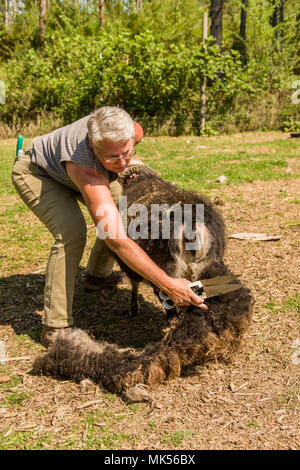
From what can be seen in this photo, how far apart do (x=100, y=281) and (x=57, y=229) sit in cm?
126

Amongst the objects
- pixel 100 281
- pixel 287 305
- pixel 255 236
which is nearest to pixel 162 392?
pixel 287 305

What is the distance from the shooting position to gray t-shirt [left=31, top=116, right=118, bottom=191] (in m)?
2.98

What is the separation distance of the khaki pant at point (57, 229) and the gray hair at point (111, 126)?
29.7 inches

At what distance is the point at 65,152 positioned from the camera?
3.08 meters

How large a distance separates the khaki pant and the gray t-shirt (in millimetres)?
97

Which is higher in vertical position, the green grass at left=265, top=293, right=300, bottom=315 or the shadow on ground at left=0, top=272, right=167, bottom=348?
the green grass at left=265, top=293, right=300, bottom=315

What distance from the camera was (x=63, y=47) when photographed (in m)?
13.8

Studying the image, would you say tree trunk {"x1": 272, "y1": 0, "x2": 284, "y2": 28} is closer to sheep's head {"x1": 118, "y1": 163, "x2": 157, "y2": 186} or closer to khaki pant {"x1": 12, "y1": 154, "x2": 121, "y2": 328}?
sheep's head {"x1": 118, "y1": 163, "x2": 157, "y2": 186}

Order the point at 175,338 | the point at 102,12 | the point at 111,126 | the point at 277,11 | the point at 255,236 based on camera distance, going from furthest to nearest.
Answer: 1. the point at 102,12
2. the point at 277,11
3. the point at 255,236
4. the point at 175,338
5. the point at 111,126

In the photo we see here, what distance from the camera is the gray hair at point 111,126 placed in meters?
2.75

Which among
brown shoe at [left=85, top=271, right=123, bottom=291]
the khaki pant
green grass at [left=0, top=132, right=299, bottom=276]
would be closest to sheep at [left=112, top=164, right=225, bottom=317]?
the khaki pant

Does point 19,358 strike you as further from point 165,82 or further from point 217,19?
point 217,19

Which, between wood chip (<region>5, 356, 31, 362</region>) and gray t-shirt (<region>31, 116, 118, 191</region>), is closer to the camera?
gray t-shirt (<region>31, 116, 118, 191</region>)
